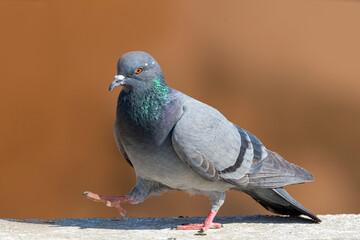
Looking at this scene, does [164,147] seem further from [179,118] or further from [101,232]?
[101,232]

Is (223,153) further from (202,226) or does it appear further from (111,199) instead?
(111,199)

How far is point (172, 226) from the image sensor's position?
13.4 ft

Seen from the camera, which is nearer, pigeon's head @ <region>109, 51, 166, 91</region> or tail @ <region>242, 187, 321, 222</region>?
pigeon's head @ <region>109, 51, 166, 91</region>

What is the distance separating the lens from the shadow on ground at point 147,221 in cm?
409

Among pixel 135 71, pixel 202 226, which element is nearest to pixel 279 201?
pixel 202 226

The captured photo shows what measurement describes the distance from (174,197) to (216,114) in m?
1.75

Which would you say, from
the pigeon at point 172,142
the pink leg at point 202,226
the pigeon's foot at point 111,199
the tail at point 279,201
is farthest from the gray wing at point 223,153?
the pigeon's foot at point 111,199

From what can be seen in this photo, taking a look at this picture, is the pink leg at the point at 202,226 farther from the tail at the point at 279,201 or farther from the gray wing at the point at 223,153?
the tail at the point at 279,201

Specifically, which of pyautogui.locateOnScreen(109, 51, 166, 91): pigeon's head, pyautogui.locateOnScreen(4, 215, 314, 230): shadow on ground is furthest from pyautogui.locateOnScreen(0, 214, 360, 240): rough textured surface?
pyautogui.locateOnScreen(109, 51, 166, 91): pigeon's head

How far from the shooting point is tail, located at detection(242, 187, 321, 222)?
409cm

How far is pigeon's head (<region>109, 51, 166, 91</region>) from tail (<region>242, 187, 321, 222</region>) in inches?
47.1

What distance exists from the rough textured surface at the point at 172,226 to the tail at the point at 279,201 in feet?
0.22

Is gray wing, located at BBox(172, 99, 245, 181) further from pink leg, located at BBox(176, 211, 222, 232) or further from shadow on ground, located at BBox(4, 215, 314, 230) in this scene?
shadow on ground, located at BBox(4, 215, 314, 230)

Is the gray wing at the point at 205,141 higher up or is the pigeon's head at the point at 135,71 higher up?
the pigeon's head at the point at 135,71
